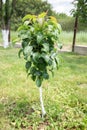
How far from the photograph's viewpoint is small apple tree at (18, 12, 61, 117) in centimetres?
328

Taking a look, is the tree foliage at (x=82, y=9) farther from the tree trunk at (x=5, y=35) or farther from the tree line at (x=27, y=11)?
the tree trunk at (x=5, y=35)

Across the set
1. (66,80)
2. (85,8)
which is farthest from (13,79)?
(85,8)

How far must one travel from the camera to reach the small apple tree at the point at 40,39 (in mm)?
3281

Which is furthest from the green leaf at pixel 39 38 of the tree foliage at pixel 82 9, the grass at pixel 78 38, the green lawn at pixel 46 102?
the grass at pixel 78 38

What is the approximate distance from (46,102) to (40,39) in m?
1.31

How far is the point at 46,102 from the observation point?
13.7 feet

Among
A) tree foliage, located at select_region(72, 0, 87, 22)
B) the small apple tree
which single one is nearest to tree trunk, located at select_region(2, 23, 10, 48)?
tree foliage, located at select_region(72, 0, 87, 22)

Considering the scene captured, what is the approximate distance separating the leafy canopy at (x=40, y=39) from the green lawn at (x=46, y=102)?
0.44 m

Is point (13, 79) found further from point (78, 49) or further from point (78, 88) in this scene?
point (78, 49)

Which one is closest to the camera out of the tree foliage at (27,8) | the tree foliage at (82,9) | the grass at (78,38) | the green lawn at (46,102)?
the green lawn at (46,102)

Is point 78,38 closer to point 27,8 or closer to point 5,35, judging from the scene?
point 5,35

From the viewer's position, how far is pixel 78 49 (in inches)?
448

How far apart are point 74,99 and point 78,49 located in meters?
7.18

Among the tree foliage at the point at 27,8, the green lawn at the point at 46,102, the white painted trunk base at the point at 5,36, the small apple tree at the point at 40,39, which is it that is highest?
the tree foliage at the point at 27,8
